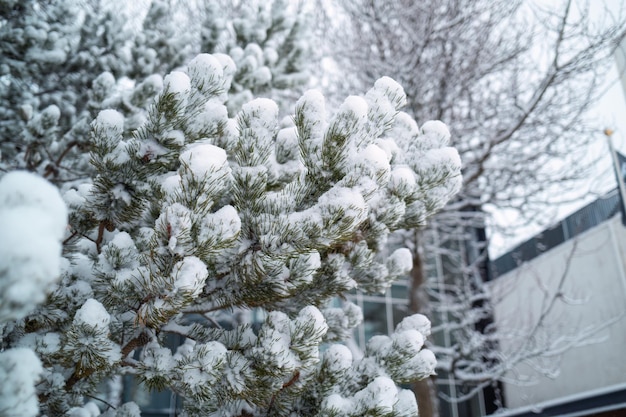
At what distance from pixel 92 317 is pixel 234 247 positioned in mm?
543

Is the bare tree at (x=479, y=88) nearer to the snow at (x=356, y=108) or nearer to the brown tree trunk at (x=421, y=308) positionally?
the brown tree trunk at (x=421, y=308)

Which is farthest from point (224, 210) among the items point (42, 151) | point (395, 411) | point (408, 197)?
point (42, 151)

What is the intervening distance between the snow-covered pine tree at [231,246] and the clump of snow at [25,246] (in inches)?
23.9

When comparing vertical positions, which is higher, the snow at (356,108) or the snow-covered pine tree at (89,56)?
the snow-covered pine tree at (89,56)

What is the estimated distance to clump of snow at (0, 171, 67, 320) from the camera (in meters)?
0.91

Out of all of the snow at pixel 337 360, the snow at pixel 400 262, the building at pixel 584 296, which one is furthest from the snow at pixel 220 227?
the building at pixel 584 296

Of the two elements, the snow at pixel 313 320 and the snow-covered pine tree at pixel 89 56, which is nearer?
the snow at pixel 313 320

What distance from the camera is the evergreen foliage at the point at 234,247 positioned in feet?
5.35

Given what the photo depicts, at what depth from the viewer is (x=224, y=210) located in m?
1.64

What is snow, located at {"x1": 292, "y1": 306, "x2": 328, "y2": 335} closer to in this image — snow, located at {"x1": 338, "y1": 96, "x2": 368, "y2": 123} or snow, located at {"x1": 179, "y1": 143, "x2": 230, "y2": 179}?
snow, located at {"x1": 179, "y1": 143, "x2": 230, "y2": 179}

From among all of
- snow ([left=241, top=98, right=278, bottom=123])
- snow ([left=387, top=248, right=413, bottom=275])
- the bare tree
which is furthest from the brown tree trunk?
snow ([left=241, top=98, right=278, bottom=123])

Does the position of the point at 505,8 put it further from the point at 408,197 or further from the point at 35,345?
the point at 35,345

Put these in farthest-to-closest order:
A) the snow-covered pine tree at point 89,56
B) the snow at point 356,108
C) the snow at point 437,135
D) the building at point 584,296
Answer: the building at point 584,296 → the snow-covered pine tree at point 89,56 → the snow at point 437,135 → the snow at point 356,108

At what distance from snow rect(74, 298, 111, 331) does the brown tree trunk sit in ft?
17.2
